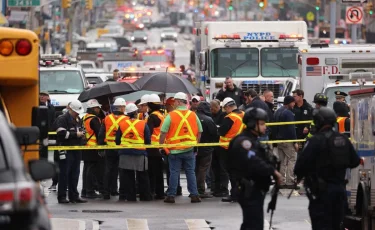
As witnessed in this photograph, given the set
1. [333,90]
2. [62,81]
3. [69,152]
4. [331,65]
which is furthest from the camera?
[62,81]

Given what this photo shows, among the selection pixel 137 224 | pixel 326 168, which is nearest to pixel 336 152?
pixel 326 168

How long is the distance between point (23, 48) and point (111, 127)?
335 inches

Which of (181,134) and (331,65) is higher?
(331,65)

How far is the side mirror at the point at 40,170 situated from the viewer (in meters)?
8.52

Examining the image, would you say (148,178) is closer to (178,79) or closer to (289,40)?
(178,79)

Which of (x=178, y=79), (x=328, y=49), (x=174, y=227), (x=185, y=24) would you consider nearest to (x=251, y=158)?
(x=174, y=227)

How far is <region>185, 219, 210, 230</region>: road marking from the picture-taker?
15.8 metres

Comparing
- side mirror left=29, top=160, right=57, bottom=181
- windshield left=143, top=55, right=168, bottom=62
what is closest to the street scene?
side mirror left=29, top=160, right=57, bottom=181

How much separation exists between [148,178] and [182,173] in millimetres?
5311

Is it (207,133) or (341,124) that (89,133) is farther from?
(341,124)

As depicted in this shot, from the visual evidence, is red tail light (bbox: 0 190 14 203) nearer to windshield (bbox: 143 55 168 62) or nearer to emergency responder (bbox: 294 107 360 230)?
emergency responder (bbox: 294 107 360 230)

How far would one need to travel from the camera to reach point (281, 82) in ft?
102

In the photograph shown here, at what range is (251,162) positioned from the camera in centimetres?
1163

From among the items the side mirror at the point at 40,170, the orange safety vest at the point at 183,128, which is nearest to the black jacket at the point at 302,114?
the orange safety vest at the point at 183,128
